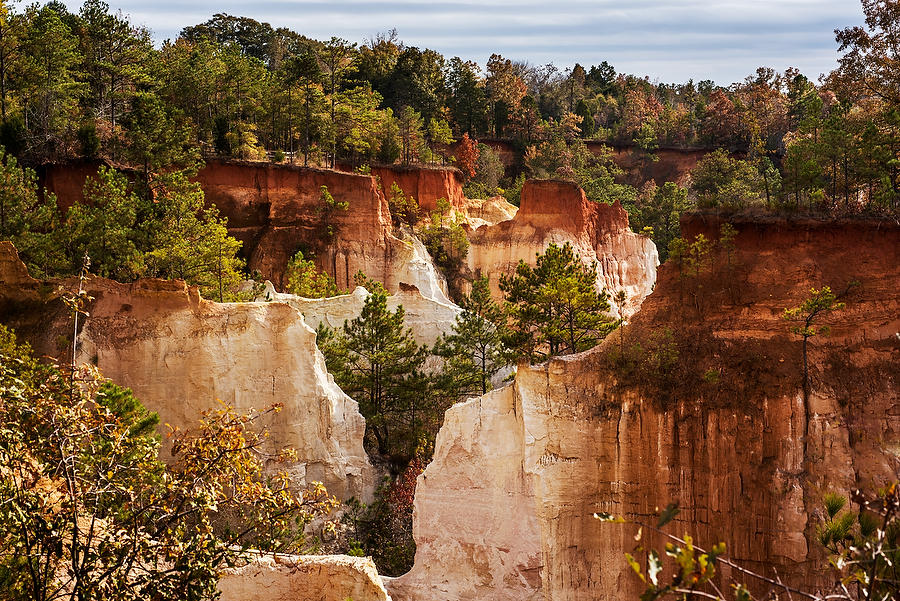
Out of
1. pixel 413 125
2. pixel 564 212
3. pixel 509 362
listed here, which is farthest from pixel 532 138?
pixel 509 362

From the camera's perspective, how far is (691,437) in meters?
19.7

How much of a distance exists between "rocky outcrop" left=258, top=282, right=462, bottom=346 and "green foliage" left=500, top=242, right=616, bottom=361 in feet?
11.0

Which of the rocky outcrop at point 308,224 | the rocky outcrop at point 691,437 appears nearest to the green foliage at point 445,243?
the rocky outcrop at point 308,224

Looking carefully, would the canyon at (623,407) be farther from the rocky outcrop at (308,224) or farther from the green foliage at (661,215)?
the green foliage at (661,215)

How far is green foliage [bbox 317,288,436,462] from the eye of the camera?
28.2m

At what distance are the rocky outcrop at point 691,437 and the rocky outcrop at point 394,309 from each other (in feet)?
30.0

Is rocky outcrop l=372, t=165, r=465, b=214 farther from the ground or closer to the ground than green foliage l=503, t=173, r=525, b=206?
farther from the ground

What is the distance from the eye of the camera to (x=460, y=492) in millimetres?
21625

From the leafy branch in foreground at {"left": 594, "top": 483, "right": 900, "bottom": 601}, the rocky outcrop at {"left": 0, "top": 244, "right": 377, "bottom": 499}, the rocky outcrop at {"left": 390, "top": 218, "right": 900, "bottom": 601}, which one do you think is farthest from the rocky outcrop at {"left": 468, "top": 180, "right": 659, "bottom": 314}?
the leafy branch in foreground at {"left": 594, "top": 483, "right": 900, "bottom": 601}

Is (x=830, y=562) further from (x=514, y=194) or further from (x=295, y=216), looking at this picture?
(x=514, y=194)

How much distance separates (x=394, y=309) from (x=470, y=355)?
12.7 ft

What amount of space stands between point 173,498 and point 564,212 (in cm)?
3775

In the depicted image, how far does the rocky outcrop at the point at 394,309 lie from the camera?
2994 centimetres

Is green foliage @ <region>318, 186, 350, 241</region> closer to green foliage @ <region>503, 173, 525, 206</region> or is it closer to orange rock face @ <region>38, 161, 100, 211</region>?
orange rock face @ <region>38, 161, 100, 211</region>
